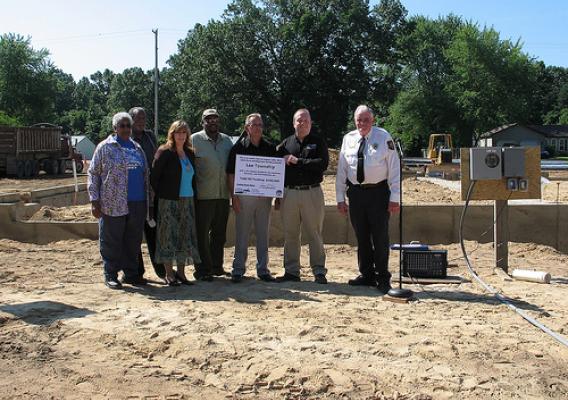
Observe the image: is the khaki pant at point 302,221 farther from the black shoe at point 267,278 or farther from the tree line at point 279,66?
the tree line at point 279,66

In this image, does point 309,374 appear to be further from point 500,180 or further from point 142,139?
point 500,180

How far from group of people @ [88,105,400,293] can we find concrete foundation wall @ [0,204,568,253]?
8.47 feet

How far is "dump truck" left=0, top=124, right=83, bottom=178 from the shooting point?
87.0ft

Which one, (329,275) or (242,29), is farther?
(242,29)

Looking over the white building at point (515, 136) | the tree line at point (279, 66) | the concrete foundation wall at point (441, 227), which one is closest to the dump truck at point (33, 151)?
the tree line at point (279, 66)

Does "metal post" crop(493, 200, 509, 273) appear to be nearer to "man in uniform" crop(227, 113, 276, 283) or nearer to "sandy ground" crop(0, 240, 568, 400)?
"sandy ground" crop(0, 240, 568, 400)

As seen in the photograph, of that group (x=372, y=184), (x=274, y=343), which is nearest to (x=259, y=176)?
(x=372, y=184)

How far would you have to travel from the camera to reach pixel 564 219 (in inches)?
360

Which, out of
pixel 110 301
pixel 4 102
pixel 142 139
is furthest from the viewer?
pixel 4 102

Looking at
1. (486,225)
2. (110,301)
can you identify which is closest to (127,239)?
(110,301)

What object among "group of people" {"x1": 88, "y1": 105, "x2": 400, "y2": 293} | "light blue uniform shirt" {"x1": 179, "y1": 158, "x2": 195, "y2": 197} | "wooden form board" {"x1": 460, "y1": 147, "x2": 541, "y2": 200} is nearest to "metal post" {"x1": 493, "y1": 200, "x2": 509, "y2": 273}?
"wooden form board" {"x1": 460, "y1": 147, "x2": 541, "y2": 200}

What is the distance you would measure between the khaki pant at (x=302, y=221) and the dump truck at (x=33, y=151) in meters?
19.5

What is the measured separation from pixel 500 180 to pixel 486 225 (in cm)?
203

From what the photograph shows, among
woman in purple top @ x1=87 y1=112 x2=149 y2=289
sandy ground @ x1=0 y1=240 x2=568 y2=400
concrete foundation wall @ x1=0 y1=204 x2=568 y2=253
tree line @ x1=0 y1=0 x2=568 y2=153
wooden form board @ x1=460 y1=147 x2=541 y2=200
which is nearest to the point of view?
sandy ground @ x1=0 y1=240 x2=568 y2=400
